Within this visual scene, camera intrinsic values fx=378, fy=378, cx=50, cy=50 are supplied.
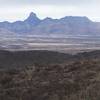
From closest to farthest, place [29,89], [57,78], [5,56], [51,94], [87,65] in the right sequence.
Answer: [51,94]
[29,89]
[57,78]
[87,65]
[5,56]

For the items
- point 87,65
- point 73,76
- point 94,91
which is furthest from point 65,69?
point 94,91

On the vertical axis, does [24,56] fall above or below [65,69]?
below

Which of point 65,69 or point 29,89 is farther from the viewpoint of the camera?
point 65,69

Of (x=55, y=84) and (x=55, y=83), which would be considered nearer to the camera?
(x=55, y=84)

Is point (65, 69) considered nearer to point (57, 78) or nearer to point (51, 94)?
point (57, 78)

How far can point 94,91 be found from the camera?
33.2 feet

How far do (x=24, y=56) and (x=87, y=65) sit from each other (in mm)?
53771

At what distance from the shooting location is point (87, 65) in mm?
14508

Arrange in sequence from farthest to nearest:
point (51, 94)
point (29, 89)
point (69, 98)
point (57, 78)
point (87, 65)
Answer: point (87, 65) → point (57, 78) → point (29, 89) → point (51, 94) → point (69, 98)

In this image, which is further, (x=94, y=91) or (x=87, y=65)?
(x=87, y=65)

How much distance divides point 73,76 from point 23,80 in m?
1.72

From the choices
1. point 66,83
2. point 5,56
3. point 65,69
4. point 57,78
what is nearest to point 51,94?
point 66,83

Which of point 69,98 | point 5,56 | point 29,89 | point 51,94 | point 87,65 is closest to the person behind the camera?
point 69,98

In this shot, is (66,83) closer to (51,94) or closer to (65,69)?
(51,94)
